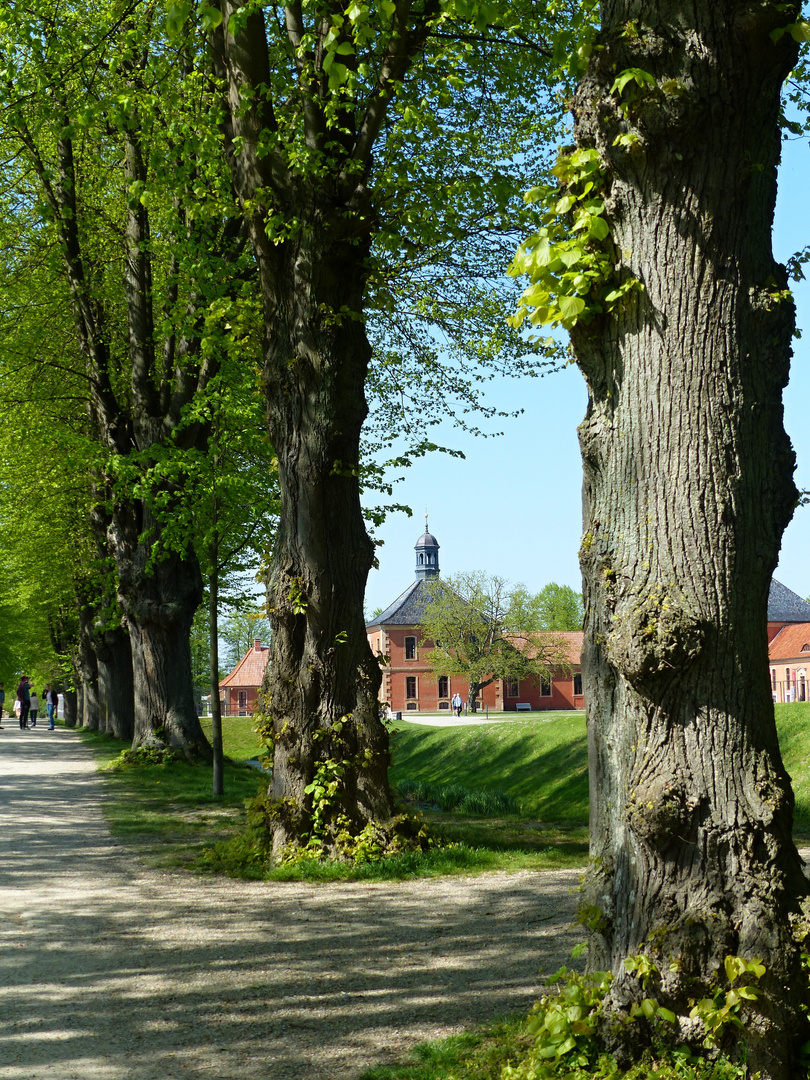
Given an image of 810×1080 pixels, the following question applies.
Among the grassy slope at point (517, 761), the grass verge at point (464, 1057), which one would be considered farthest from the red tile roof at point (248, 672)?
the grass verge at point (464, 1057)

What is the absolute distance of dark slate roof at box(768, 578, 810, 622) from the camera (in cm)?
8625

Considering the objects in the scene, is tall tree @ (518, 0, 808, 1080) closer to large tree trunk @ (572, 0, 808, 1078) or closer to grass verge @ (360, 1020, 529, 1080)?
large tree trunk @ (572, 0, 808, 1078)

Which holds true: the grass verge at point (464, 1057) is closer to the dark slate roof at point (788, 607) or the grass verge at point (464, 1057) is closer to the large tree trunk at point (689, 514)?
the large tree trunk at point (689, 514)

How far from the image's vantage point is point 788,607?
3462 inches

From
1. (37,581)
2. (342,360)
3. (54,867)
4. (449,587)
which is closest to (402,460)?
(342,360)

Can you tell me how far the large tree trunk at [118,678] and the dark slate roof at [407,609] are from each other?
59004mm

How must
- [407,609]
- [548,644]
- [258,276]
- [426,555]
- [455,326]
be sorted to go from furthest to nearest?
[426,555] → [407,609] → [548,644] → [455,326] → [258,276]

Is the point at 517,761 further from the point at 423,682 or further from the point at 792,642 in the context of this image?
the point at 423,682

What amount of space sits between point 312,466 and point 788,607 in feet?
281

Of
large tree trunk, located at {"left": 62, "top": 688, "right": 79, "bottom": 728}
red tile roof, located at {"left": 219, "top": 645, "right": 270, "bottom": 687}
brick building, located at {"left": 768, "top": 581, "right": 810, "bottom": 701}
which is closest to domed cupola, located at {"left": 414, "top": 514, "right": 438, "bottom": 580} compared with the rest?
red tile roof, located at {"left": 219, "top": 645, "right": 270, "bottom": 687}

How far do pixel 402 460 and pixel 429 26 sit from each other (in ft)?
28.6

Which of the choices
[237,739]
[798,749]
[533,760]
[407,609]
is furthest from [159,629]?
[407,609]

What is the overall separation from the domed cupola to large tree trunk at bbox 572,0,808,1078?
316ft

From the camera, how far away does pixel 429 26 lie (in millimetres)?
9391
